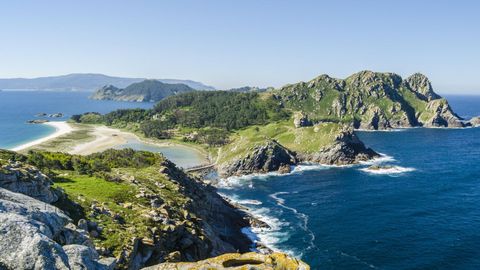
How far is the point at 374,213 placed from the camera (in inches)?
4122

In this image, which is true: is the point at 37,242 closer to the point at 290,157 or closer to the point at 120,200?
the point at 120,200

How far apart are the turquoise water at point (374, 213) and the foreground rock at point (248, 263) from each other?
2246 inches

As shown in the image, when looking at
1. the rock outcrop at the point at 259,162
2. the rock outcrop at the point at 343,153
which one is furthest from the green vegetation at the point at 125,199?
the rock outcrop at the point at 343,153

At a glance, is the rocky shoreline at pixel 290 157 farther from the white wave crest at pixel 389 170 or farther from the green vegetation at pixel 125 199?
the green vegetation at pixel 125 199

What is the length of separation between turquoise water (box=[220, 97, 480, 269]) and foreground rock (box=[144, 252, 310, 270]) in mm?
57037

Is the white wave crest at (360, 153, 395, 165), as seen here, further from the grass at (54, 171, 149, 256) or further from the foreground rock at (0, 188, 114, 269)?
the foreground rock at (0, 188, 114, 269)

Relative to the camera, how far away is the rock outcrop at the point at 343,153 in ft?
582

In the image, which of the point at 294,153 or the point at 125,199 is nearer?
the point at 125,199

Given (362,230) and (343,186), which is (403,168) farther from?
→ (362,230)

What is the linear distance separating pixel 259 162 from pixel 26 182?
129719mm

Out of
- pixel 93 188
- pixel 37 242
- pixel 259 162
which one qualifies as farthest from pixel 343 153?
pixel 37 242

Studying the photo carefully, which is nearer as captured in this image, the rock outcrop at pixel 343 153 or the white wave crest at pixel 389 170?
the white wave crest at pixel 389 170

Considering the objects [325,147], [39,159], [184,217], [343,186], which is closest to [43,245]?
[184,217]

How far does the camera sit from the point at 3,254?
16.3m
